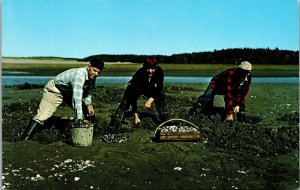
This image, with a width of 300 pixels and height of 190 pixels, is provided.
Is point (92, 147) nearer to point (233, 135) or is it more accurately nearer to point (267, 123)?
point (233, 135)

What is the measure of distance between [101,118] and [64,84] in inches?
90.8

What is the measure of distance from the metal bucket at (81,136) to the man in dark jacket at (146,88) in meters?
1.42

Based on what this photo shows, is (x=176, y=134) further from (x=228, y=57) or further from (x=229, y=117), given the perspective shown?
(x=228, y=57)

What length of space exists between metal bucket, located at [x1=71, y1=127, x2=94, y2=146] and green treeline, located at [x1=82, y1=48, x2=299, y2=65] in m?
1.89

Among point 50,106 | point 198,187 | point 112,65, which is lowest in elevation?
point 198,187

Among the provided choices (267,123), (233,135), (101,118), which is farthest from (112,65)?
(267,123)

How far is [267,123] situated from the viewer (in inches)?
415

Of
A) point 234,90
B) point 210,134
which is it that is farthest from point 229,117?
point 210,134

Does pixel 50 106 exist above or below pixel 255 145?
above

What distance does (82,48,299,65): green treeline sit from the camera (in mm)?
9703

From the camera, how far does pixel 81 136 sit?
827 centimetres

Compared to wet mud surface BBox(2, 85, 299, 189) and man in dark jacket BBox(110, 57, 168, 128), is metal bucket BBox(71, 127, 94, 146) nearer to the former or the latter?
wet mud surface BBox(2, 85, 299, 189)

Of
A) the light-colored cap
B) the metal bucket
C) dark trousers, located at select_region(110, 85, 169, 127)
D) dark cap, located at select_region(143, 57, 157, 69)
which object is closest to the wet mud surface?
dark trousers, located at select_region(110, 85, 169, 127)

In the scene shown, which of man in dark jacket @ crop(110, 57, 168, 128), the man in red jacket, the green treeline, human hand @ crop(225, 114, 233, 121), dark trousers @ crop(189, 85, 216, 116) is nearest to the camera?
man in dark jacket @ crop(110, 57, 168, 128)
